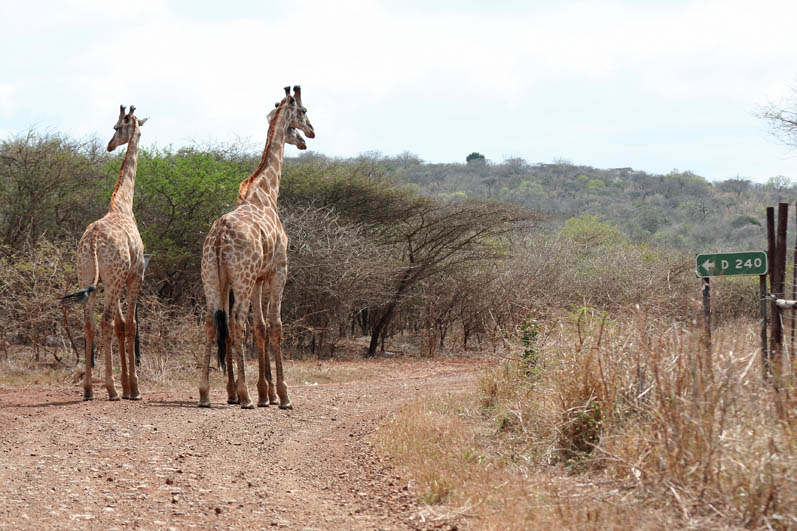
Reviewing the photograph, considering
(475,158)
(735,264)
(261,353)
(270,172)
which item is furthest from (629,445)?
(475,158)

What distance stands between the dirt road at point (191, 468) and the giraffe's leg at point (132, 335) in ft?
1.29

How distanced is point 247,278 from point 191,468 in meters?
3.80

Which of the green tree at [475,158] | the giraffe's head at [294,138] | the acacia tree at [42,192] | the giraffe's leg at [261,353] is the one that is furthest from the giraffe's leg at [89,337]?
the green tree at [475,158]

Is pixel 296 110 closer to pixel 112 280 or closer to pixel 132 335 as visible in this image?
pixel 112 280

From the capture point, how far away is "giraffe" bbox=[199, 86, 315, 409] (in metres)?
9.80

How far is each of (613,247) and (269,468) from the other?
2156 cm

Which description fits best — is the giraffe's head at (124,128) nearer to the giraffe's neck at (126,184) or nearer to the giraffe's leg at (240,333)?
the giraffe's neck at (126,184)

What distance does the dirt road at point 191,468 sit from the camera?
16.9ft

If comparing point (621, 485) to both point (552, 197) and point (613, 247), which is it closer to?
point (613, 247)

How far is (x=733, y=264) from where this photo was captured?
24.2 feet

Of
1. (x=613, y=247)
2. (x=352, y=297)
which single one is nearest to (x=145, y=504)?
(x=352, y=297)

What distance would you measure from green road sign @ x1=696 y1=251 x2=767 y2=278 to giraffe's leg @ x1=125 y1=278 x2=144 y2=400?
23.7 feet

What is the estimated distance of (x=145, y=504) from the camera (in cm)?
532

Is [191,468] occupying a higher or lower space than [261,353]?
lower
